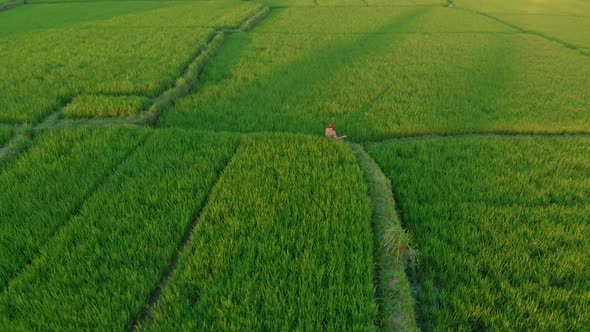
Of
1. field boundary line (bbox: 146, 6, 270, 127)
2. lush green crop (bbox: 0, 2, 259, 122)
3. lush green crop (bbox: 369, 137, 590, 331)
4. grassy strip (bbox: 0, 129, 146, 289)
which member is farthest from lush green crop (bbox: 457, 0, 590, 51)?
grassy strip (bbox: 0, 129, 146, 289)

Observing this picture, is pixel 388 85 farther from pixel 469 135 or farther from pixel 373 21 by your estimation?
pixel 373 21

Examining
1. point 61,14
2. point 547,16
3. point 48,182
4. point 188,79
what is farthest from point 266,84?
point 547,16

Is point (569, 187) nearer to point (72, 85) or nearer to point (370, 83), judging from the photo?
point (370, 83)

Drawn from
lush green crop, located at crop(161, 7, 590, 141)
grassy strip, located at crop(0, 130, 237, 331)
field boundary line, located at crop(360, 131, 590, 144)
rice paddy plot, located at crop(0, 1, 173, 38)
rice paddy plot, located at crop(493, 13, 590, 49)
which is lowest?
field boundary line, located at crop(360, 131, 590, 144)

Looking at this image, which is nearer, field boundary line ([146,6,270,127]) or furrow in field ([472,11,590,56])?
field boundary line ([146,6,270,127])

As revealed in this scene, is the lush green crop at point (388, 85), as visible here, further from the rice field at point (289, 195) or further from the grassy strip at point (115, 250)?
the grassy strip at point (115, 250)

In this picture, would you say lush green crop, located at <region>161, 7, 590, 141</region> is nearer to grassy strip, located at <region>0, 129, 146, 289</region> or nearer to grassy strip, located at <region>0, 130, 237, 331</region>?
grassy strip, located at <region>0, 129, 146, 289</region>

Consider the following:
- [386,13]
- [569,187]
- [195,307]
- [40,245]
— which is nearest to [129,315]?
[195,307]
